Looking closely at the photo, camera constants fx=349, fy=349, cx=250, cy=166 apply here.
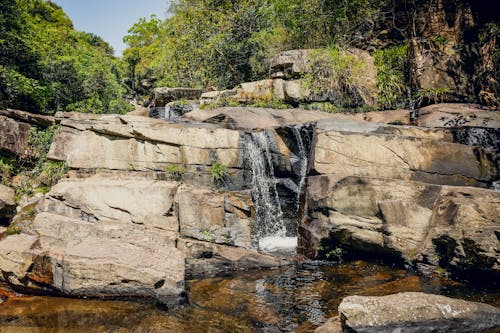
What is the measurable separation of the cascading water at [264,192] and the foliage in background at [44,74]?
9715mm

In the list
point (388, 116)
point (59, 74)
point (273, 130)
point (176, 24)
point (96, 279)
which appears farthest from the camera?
Answer: point (176, 24)

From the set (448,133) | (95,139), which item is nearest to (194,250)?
(95,139)

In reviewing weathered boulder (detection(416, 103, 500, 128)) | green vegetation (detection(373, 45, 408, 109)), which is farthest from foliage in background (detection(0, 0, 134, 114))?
weathered boulder (detection(416, 103, 500, 128))

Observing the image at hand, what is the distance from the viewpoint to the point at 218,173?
9.07 metres

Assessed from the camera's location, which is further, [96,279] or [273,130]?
[273,130]

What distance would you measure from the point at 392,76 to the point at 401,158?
7516mm

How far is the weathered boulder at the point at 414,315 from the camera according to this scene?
404cm

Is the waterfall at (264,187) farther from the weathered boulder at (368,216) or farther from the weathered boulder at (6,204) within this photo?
the weathered boulder at (6,204)

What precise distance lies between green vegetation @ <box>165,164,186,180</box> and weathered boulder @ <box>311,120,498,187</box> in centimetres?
331

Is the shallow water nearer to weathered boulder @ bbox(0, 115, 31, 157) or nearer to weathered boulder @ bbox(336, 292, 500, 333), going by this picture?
weathered boulder @ bbox(336, 292, 500, 333)

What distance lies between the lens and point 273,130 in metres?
10.0

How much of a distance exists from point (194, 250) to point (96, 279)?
2.05m

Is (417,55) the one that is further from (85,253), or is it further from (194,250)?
(85,253)

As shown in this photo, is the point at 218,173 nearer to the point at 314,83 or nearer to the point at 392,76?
the point at 314,83
